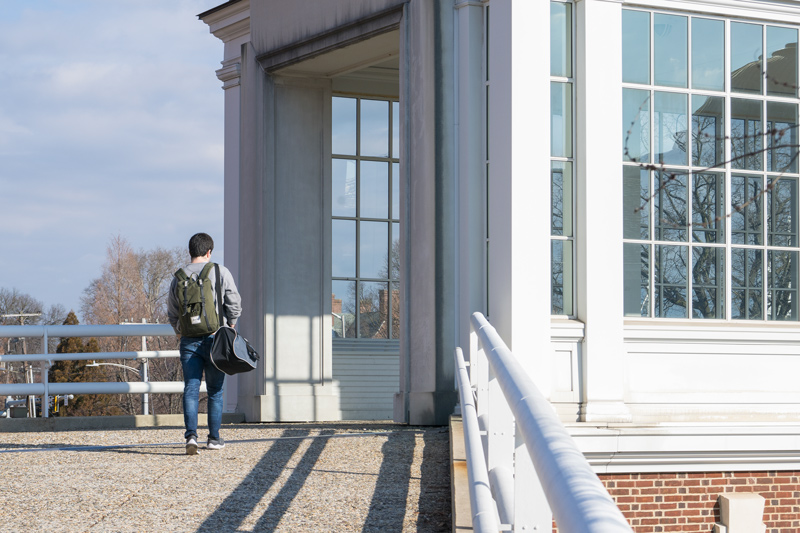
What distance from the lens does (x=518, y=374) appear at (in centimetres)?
187

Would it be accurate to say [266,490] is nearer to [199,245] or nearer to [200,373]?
[200,373]

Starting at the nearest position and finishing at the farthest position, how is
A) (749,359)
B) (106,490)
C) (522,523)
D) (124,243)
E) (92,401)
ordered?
(522,523) < (106,490) < (749,359) < (92,401) < (124,243)

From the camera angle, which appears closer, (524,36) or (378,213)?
(524,36)

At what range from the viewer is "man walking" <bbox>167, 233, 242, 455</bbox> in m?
6.47

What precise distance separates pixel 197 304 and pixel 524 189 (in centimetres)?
255

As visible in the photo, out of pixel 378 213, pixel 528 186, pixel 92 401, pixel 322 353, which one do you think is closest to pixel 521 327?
pixel 528 186

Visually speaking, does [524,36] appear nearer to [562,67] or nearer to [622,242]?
[562,67]

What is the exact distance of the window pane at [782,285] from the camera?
792 centimetres

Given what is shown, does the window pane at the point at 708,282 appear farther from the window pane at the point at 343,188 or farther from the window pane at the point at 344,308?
the window pane at the point at 343,188

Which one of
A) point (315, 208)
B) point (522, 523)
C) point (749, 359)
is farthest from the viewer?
point (315, 208)

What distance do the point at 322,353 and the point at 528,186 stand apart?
14.4ft

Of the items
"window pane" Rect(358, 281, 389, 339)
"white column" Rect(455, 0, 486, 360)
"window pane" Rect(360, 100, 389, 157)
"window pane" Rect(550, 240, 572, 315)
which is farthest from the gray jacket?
"window pane" Rect(360, 100, 389, 157)

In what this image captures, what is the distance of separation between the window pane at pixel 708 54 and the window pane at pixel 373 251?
16.4 feet

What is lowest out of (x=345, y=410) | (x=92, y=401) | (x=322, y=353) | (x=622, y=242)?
(x=92, y=401)
